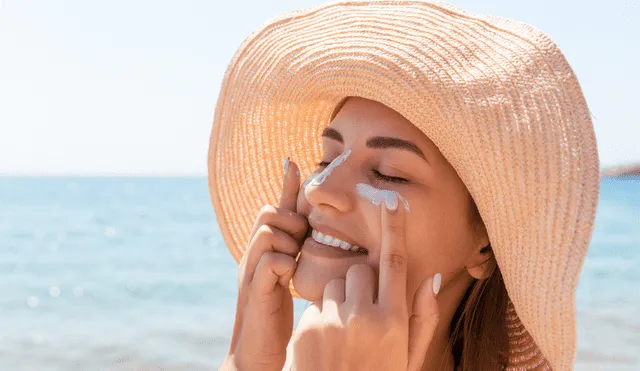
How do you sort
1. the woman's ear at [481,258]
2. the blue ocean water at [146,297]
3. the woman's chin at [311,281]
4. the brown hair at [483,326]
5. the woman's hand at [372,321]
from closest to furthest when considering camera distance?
the woman's hand at [372,321] < the woman's chin at [311,281] < the woman's ear at [481,258] < the brown hair at [483,326] < the blue ocean water at [146,297]

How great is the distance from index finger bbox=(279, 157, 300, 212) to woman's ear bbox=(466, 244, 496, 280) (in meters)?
0.62

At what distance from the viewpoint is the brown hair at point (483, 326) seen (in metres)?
2.59

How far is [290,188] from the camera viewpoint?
2443 mm

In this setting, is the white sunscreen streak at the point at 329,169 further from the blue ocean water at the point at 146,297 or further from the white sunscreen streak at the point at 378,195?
the blue ocean water at the point at 146,297

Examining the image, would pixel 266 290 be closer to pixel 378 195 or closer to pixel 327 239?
pixel 327 239

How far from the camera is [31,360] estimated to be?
839 cm

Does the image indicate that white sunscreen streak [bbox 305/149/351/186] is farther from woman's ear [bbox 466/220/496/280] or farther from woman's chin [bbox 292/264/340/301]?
woman's ear [bbox 466/220/496/280]

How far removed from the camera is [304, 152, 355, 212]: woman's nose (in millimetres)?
2127

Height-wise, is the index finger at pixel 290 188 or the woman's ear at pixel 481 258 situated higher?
the index finger at pixel 290 188

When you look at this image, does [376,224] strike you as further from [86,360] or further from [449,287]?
[86,360]

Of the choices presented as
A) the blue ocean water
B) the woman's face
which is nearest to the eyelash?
the woman's face

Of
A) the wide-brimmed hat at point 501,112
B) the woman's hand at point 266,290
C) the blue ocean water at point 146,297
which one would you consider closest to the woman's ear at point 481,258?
the wide-brimmed hat at point 501,112

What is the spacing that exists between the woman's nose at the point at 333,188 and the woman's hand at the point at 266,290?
0.59 ft

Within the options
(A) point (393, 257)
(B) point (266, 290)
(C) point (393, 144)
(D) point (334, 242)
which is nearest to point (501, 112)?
(C) point (393, 144)
